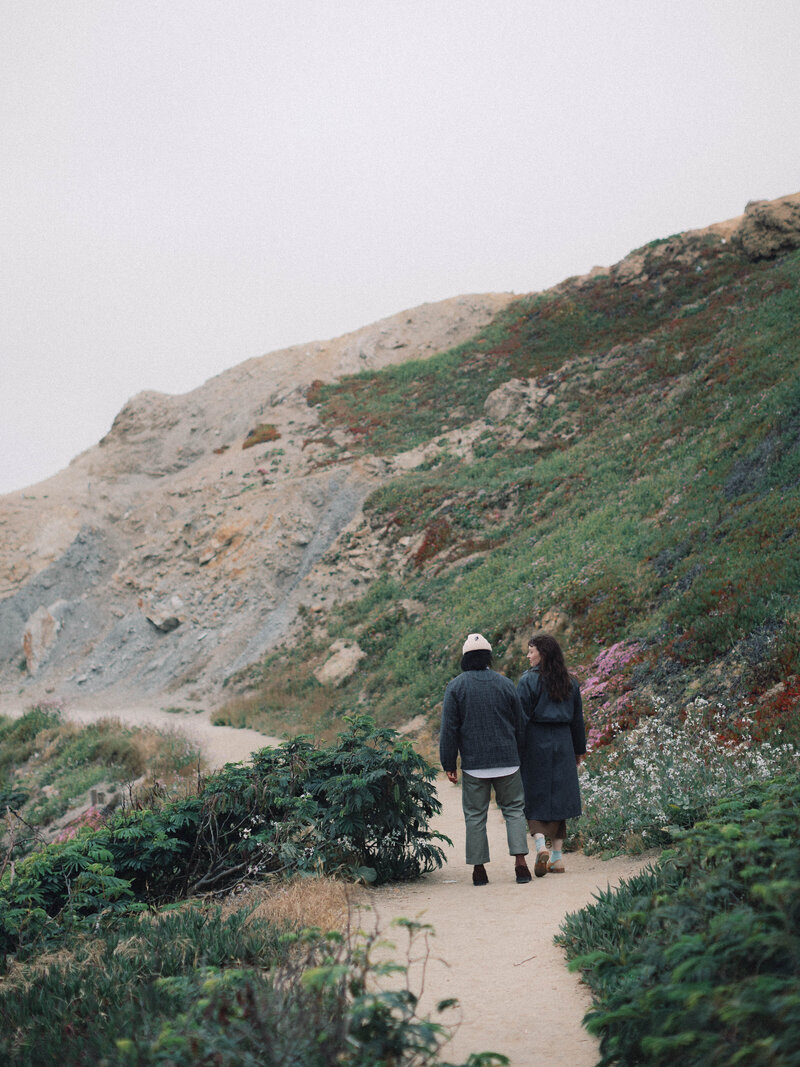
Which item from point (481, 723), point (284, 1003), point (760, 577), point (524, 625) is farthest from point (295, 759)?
point (524, 625)

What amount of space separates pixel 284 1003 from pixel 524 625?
1260cm

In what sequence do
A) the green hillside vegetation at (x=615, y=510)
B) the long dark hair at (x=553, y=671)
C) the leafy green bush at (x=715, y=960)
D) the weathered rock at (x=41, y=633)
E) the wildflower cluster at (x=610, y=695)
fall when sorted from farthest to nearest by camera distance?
the weathered rock at (x=41, y=633) < the green hillside vegetation at (x=615, y=510) < the wildflower cluster at (x=610, y=695) < the long dark hair at (x=553, y=671) < the leafy green bush at (x=715, y=960)

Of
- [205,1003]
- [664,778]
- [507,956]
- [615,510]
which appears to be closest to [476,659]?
[664,778]

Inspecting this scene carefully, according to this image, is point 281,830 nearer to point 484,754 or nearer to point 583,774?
point 484,754

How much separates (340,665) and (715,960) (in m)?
19.5

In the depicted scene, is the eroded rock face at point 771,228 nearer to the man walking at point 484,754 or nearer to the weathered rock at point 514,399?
the weathered rock at point 514,399

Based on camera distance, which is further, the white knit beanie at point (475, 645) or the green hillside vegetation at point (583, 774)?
the white knit beanie at point (475, 645)

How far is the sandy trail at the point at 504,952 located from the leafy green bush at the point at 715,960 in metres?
0.21

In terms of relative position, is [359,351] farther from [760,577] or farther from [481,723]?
[481,723]

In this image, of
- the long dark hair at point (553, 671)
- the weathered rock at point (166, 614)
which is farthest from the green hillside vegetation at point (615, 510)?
the weathered rock at point (166, 614)

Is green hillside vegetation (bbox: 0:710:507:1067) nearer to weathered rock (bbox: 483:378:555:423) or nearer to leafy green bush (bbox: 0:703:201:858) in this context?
leafy green bush (bbox: 0:703:201:858)

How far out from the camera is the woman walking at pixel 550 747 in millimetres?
6531

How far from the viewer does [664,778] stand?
6926 millimetres

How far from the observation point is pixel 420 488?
96.4 feet
